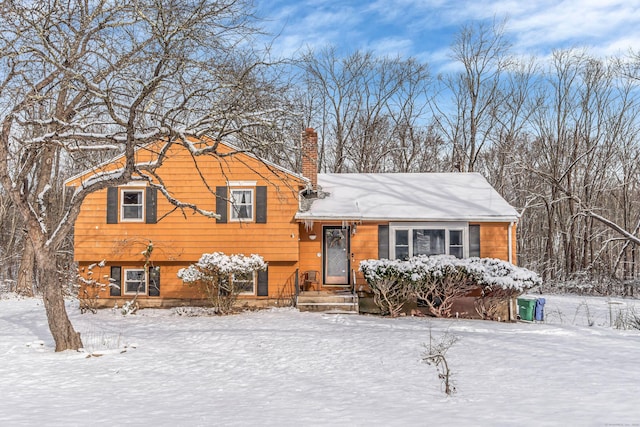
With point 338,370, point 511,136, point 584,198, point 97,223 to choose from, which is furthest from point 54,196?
point 584,198

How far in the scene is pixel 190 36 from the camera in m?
7.40

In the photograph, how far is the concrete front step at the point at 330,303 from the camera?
13.3 meters

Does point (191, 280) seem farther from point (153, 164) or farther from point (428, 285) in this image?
point (428, 285)

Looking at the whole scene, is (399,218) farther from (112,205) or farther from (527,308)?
(112,205)

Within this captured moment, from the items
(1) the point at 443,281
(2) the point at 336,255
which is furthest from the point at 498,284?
(2) the point at 336,255

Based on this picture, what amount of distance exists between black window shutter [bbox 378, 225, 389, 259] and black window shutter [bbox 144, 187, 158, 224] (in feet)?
21.6

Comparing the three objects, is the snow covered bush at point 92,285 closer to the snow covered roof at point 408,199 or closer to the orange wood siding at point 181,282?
the orange wood siding at point 181,282

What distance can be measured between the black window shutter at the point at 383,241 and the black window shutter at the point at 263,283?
3.39 metres

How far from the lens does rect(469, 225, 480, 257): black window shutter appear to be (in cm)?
1451

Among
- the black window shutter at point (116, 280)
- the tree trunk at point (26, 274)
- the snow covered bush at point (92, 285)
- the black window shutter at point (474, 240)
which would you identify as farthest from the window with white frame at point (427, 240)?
the tree trunk at point (26, 274)

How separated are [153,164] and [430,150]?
76.8 feet

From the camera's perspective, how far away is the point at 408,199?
52.1 feet

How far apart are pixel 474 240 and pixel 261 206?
6322 mm

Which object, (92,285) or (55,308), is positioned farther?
(92,285)
